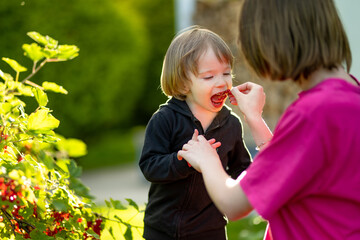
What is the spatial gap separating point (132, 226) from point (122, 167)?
8133 mm

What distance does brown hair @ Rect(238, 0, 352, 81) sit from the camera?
171 cm

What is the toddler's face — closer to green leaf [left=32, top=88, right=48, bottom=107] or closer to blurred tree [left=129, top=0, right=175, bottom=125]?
green leaf [left=32, top=88, right=48, bottom=107]

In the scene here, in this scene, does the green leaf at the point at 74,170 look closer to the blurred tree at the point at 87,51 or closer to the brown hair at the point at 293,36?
the brown hair at the point at 293,36

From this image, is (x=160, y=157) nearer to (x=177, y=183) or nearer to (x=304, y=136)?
(x=177, y=183)

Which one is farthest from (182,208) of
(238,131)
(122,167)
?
(122,167)

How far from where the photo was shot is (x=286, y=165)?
5.44 ft

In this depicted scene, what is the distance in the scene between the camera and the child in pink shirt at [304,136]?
5.39ft

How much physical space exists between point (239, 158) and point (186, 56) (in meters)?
0.50

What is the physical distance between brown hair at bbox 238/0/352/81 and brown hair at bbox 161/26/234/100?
0.60 meters

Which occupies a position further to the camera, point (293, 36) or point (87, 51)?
point (87, 51)

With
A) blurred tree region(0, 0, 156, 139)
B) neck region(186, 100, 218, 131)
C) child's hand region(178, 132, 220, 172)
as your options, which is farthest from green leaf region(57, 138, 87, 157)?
blurred tree region(0, 0, 156, 139)

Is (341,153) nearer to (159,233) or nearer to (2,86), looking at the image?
(159,233)

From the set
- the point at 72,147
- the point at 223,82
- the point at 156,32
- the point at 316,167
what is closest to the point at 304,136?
the point at 316,167

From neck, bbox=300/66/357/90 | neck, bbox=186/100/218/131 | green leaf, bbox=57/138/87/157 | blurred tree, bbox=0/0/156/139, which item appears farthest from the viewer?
blurred tree, bbox=0/0/156/139
